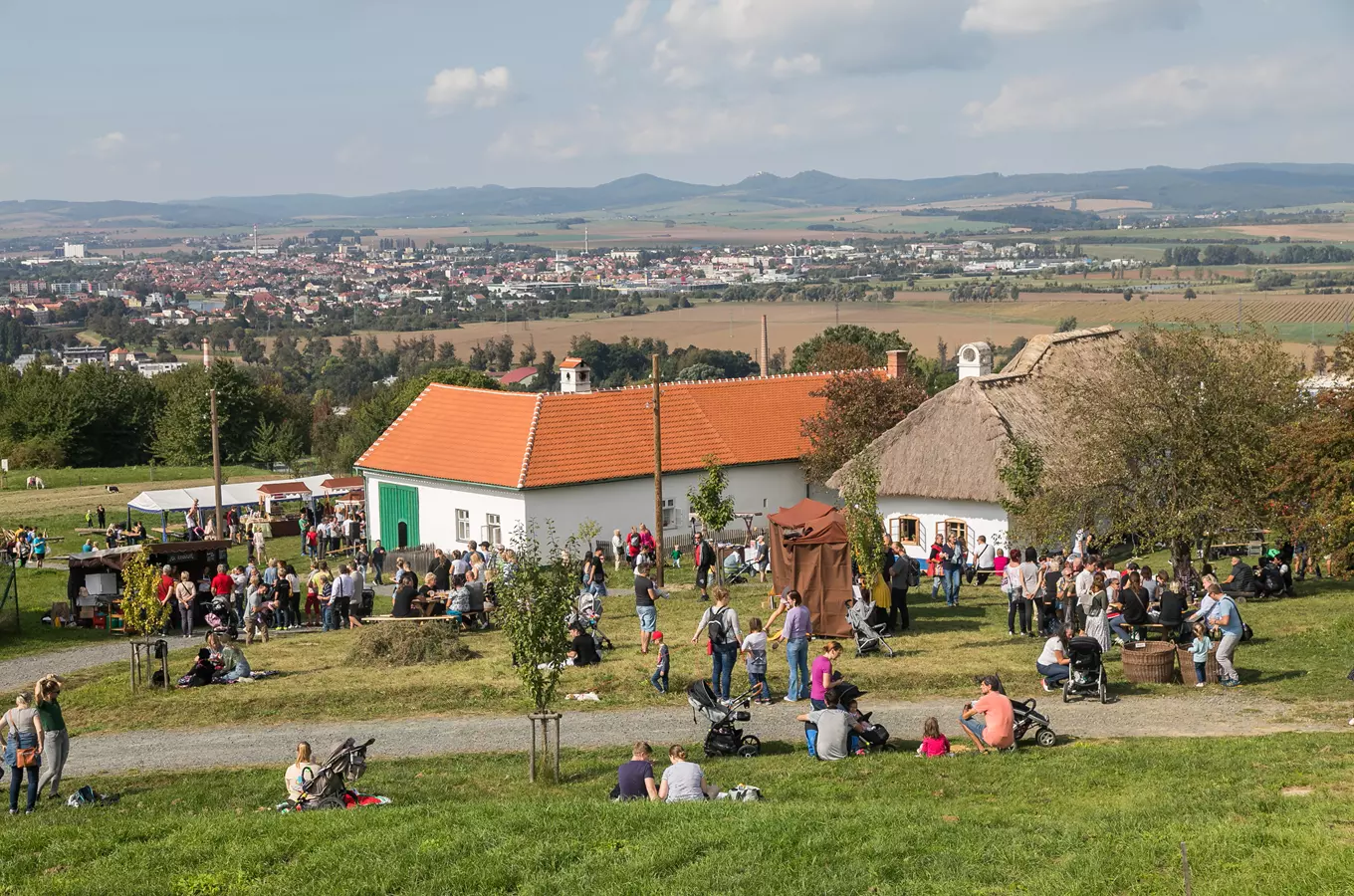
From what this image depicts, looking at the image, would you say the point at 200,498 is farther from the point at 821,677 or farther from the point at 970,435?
the point at 821,677

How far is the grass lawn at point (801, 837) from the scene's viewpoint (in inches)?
408

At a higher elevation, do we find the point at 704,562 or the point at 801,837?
the point at 801,837

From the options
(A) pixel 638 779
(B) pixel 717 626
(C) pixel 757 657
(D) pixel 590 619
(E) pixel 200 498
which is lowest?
(E) pixel 200 498

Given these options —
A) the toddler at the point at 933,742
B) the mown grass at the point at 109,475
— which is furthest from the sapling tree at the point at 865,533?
the mown grass at the point at 109,475

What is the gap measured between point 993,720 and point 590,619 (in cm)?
867

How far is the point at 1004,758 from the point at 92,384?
7583 centimetres

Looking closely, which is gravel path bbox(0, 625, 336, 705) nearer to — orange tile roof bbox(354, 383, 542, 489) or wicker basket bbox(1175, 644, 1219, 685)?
orange tile roof bbox(354, 383, 542, 489)

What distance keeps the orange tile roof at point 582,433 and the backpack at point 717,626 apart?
18.4m

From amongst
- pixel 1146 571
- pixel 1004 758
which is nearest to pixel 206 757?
pixel 1004 758

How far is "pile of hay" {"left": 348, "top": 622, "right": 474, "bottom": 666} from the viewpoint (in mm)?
21984

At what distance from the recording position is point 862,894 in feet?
33.4

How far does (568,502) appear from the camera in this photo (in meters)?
36.5

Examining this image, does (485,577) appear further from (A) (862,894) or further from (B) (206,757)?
(A) (862,894)

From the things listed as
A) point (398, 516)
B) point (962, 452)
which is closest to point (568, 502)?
point (398, 516)
